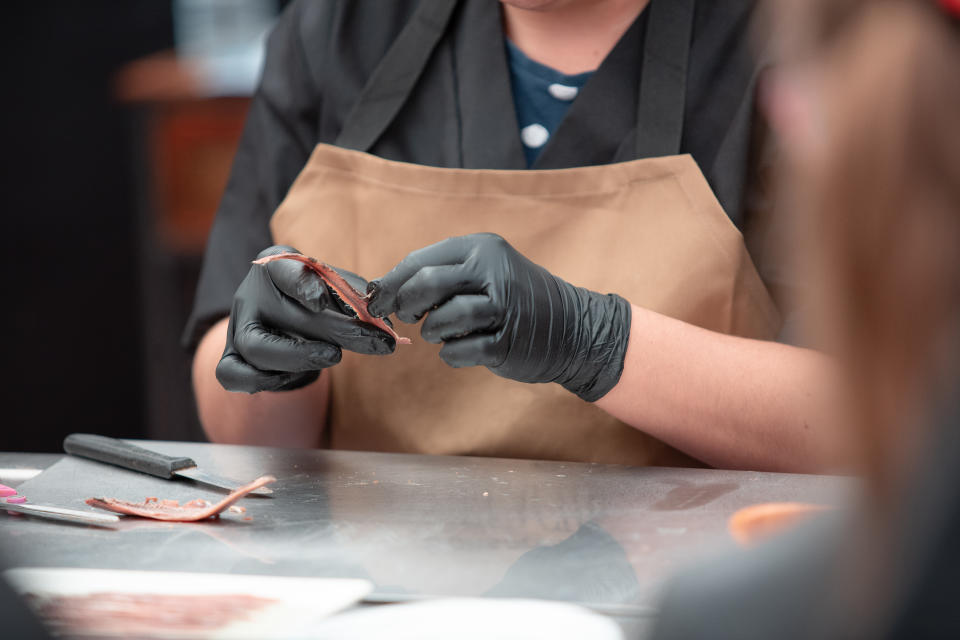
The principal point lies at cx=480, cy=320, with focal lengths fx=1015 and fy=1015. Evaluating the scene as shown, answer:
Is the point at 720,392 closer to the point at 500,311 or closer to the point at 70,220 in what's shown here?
the point at 500,311

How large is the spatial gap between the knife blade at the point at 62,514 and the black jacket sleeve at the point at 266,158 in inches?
19.3

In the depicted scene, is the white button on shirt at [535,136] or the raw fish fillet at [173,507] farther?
the white button on shirt at [535,136]

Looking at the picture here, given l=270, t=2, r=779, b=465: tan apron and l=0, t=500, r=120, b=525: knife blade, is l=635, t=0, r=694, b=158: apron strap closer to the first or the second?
l=270, t=2, r=779, b=465: tan apron

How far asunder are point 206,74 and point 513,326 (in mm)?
1905

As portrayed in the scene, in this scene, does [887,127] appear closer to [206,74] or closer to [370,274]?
[370,274]

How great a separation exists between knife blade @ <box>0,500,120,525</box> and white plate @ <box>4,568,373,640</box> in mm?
116

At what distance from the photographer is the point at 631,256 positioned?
1291mm

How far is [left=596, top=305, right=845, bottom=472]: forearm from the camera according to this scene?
1.22 metres

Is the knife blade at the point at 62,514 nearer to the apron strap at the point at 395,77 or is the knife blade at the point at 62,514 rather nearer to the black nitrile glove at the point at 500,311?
the black nitrile glove at the point at 500,311

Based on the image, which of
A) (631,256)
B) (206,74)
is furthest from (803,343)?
(206,74)

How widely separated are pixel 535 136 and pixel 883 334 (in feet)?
3.03

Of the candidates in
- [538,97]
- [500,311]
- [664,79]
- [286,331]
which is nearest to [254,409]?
[286,331]

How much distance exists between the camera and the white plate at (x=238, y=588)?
0.78 meters

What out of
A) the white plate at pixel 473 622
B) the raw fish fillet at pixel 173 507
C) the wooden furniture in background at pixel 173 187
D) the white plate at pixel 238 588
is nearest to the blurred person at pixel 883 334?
the white plate at pixel 473 622
